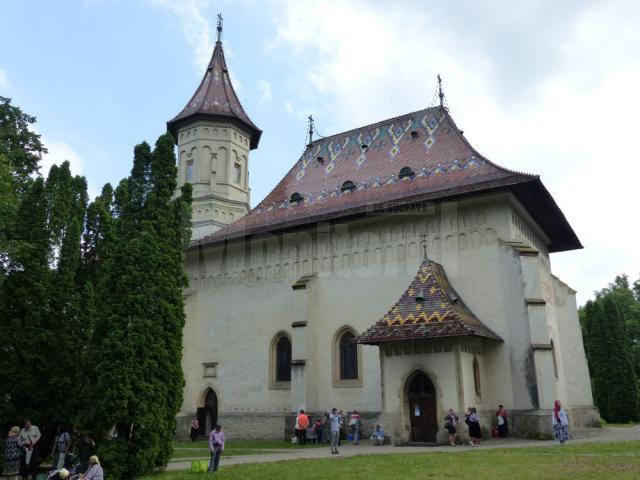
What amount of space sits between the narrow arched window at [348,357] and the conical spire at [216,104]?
51.4 feet

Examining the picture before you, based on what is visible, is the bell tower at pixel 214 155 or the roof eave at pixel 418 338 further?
the bell tower at pixel 214 155

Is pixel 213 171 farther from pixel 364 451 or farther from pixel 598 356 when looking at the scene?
pixel 598 356

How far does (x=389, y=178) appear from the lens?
24875mm

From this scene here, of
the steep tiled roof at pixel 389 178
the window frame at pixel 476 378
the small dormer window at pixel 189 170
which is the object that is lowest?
the window frame at pixel 476 378

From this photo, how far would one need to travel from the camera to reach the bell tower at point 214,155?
103ft

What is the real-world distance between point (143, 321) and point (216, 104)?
22.0 metres

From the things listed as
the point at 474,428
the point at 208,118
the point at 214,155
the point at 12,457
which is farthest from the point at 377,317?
the point at 208,118

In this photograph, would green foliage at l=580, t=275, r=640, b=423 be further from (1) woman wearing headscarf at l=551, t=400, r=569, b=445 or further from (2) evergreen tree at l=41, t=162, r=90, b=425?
(2) evergreen tree at l=41, t=162, r=90, b=425

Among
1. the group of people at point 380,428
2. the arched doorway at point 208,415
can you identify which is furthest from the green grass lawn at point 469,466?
the arched doorway at point 208,415

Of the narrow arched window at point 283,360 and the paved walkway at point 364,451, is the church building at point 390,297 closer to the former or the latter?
the narrow arched window at point 283,360

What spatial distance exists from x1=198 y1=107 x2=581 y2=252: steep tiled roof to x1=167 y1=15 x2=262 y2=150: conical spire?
519cm

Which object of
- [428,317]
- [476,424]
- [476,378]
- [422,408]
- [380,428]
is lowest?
[380,428]

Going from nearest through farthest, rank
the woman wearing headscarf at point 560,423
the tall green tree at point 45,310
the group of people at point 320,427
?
1. the tall green tree at point 45,310
2. the woman wearing headscarf at point 560,423
3. the group of people at point 320,427

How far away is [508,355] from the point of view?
1973 centimetres
